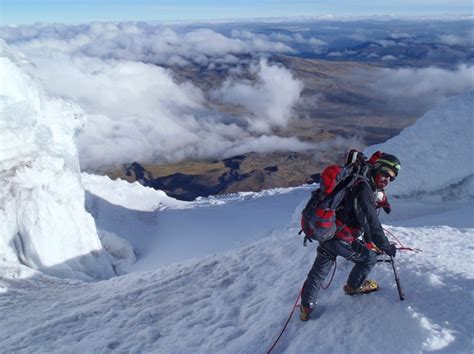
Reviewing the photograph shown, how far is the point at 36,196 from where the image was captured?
60.3ft

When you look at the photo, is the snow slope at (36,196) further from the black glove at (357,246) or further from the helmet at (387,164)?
the helmet at (387,164)

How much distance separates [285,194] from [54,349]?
80.4ft

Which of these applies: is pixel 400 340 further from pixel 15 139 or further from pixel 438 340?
pixel 15 139

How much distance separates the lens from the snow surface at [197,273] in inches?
227

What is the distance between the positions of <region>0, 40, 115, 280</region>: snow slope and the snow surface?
5cm

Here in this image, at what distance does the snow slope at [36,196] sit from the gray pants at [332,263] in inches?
564

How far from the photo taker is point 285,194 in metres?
31.8

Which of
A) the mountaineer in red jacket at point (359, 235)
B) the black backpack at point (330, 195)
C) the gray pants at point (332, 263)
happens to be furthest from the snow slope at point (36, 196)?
the black backpack at point (330, 195)

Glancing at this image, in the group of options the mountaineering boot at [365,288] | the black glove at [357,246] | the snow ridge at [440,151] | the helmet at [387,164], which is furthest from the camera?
the snow ridge at [440,151]

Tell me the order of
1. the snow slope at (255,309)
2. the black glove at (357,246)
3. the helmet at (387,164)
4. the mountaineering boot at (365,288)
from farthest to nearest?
the mountaineering boot at (365,288) < the black glove at (357,246) < the helmet at (387,164) < the snow slope at (255,309)

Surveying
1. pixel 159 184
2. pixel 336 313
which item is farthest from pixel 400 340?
pixel 159 184

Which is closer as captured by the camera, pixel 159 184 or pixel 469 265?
pixel 469 265

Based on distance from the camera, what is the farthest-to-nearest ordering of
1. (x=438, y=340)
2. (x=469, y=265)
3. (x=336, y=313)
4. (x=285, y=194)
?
1. (x=285, y=194)
2. (x=469, y=265)
3. (x=336, y=313)
4. (x=438, y=340)

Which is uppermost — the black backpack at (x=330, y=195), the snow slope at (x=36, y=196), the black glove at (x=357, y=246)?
the black backpack at (x=330, y=195)
